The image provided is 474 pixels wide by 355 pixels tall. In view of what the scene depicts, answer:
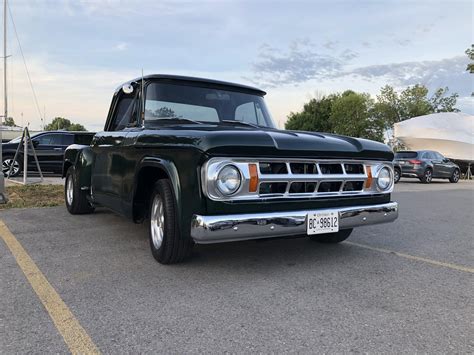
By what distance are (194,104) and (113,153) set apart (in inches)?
44.5

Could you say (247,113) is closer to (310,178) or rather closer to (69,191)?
(310,178)

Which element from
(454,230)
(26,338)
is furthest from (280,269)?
(454,230)

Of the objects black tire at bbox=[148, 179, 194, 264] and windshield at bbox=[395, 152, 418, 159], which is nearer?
black tire at bbox=[148, 179, 194, 264]

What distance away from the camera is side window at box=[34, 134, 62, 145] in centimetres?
1451

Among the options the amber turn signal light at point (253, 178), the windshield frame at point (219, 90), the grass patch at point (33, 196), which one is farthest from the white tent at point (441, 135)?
the amber turn signal light at point (253, 178)

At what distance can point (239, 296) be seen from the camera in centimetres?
332

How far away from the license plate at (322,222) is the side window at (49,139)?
12863mm

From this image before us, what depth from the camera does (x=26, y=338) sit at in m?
2.57

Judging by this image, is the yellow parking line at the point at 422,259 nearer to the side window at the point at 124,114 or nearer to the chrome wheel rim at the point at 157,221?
the chrome wheel rim at the point at 157,221

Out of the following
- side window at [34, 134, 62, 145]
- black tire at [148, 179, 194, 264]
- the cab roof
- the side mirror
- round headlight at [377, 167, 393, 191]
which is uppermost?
the cab roof

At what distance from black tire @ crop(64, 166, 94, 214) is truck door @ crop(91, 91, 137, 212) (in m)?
0.87

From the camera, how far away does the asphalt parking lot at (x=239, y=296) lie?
258cm

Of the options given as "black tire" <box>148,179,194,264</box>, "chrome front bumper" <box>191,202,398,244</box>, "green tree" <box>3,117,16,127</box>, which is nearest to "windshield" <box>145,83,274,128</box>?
"black tire" <box>148,179,194,264</box>

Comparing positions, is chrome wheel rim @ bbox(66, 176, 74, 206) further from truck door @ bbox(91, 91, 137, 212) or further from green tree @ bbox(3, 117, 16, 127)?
green tree @ bbox(3, 117, 16, 127)
